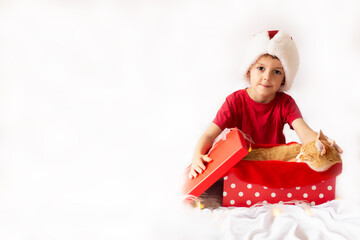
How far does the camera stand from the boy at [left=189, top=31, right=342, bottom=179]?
130 cm

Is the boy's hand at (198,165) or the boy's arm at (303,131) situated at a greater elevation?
the boy's arm at (303,131)

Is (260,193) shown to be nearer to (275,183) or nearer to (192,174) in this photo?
(275,183)

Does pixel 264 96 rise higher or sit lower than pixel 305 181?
higher

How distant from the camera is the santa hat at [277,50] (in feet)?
4.25

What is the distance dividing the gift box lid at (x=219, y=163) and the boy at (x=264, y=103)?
0.12 ft

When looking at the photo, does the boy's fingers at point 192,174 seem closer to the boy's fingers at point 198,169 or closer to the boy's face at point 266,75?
the boy's fingers at point 198,169

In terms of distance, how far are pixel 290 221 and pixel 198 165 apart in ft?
0.98

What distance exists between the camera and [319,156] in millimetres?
1130

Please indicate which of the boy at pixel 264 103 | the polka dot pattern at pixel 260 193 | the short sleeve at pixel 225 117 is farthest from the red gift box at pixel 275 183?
the short sleeve at pixel 225 117

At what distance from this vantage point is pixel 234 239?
3.15ft

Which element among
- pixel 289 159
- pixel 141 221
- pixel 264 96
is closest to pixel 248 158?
pixel 289 159

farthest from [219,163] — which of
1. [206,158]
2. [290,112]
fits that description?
[290,112]

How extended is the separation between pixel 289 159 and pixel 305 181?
0.34ft

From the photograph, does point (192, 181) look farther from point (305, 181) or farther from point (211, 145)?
point (305, 181)
